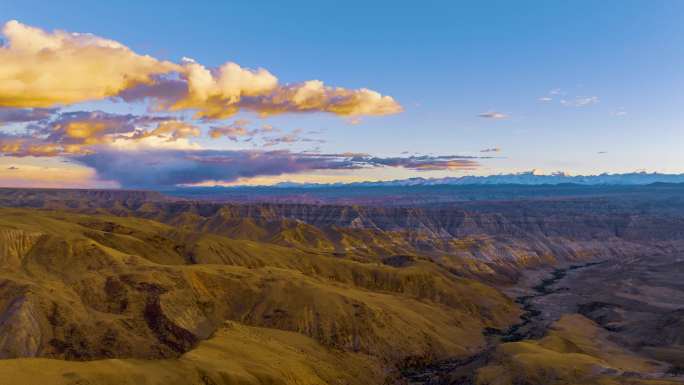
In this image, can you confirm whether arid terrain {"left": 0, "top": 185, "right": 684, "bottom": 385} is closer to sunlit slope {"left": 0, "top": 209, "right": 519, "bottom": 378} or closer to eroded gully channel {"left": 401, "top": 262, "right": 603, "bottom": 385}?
sunlit slope {"left": 0, "top": 209, "right": 519, "bottom": 378}

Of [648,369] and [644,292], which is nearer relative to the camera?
[648,369]

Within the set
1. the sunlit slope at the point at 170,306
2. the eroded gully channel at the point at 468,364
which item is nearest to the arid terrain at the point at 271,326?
the sunlit slope at the point at 170,306

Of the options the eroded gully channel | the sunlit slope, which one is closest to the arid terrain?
the sunlit slope

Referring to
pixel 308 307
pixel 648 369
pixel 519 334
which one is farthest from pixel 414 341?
pixel 648 369

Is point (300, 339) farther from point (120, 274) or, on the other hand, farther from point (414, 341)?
point (120, 274)

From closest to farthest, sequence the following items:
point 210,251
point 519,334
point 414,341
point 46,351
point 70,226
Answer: point 46,351, point 414,341, point 519,334, point 70,226, point 210,251

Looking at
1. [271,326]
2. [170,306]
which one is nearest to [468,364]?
[271,326]

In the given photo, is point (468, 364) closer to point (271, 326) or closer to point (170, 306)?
point (271, 326)

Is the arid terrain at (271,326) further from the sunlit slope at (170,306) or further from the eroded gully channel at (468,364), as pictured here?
the eroded gully channel at (468,364)
